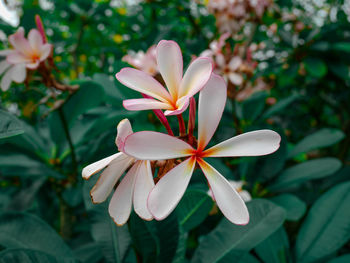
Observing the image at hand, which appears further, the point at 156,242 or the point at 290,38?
the point at 290,38

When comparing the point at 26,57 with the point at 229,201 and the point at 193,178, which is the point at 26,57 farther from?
the point at 229,201

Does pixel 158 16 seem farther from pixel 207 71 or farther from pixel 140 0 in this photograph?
pixel 207 71

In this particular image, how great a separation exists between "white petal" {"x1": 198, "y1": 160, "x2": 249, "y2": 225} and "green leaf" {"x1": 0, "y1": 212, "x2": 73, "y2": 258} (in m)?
0.42

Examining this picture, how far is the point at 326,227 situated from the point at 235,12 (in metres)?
1.37

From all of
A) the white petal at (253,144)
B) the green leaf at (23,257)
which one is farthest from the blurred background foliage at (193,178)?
the white petal at (253,144)

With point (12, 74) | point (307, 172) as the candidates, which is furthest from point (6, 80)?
point (307, 172)

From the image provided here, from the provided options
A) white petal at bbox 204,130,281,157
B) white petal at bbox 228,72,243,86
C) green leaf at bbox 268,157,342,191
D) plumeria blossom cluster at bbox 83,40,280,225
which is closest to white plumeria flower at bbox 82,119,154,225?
plumeria blossom cluster at bbox 83,40,280,225

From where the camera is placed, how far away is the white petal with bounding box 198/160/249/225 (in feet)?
1.17

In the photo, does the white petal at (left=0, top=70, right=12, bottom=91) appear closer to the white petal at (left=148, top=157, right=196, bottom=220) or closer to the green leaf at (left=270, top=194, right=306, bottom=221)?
the white petal at (left=148, top=157, right=196, bottom=220)

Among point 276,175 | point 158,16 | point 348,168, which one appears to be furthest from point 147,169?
point 158,16

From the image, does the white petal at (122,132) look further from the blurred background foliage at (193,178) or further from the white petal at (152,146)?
the blurred background foliage at (193,178)

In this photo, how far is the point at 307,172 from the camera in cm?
92

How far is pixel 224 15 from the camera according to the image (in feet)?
5.78

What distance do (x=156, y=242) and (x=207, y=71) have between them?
32 centimetres
